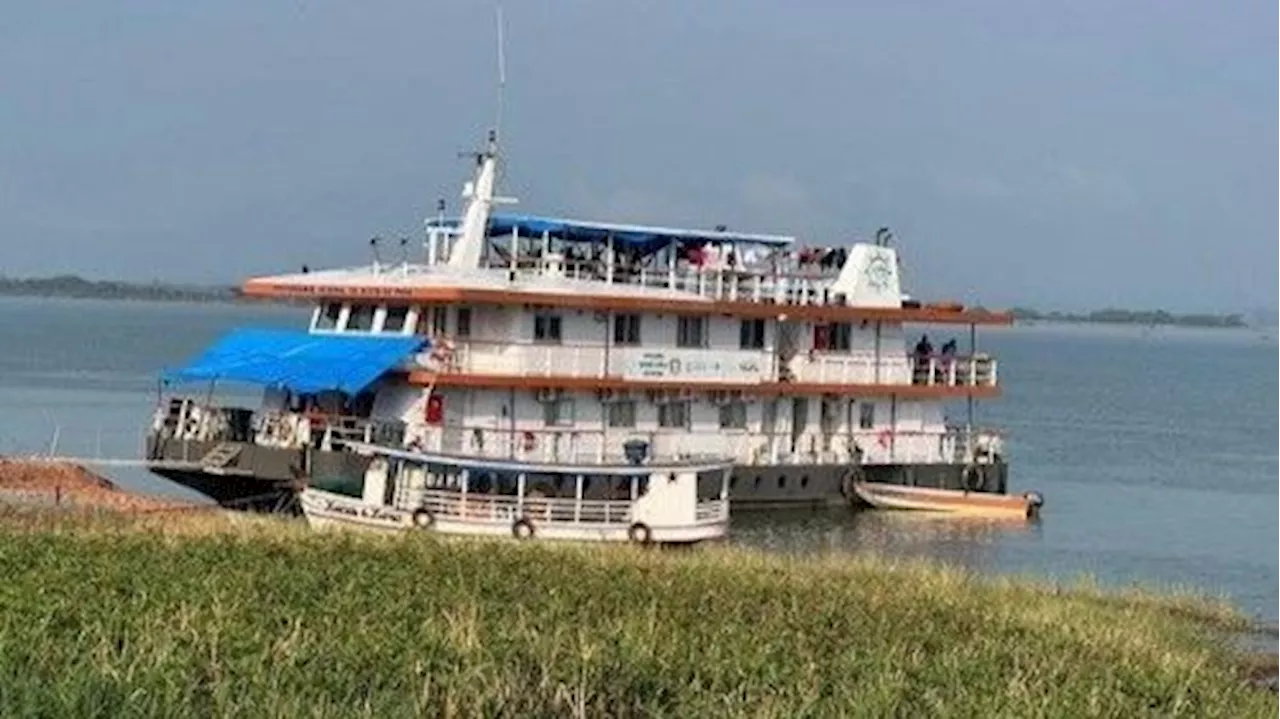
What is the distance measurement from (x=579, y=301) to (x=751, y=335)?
5844mm

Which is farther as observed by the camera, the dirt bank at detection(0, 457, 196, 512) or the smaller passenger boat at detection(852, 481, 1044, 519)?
the smaller passenger boat at detection(852, 481, 1044, 519)

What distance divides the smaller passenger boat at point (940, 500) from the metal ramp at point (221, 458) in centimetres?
1491

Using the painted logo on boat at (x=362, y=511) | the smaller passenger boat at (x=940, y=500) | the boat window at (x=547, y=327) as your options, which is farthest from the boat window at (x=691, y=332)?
the painted logo on boat at (x=362, y=511)

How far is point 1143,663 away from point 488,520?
52.6 feet

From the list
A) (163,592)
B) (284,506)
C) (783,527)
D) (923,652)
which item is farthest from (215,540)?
(783,527)

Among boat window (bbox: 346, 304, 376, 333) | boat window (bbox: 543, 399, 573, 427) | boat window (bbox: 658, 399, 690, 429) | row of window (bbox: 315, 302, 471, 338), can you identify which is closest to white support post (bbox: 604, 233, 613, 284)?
boat window (bbox: 658, 399, 690, 429)

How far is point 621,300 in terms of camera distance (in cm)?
3872

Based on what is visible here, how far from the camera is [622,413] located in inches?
1580

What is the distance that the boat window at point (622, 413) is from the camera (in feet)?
131

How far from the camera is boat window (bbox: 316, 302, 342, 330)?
38.6m

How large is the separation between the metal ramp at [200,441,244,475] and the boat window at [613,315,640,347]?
316 inches

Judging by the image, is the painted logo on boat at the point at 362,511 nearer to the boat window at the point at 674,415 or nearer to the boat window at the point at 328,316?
the boat window at the point at 328,316

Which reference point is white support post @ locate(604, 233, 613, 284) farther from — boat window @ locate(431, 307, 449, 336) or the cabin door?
the cabin door

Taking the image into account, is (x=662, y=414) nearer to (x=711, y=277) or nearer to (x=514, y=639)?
(x=711, y=277)
